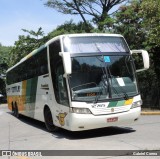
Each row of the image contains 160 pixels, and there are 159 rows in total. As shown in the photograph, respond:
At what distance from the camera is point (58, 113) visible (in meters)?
12.2

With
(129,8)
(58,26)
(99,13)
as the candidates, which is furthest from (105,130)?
(99,13)

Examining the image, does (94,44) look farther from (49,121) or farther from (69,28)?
(69,28)

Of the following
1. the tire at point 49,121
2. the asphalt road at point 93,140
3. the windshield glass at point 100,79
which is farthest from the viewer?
the tire at point 49,121

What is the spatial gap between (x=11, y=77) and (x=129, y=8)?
8824 millimetres

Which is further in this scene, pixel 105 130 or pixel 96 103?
pixel 105 130

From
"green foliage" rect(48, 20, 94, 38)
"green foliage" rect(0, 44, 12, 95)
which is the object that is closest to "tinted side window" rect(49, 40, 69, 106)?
"green foliage" rect(48, 20, 94, 38)

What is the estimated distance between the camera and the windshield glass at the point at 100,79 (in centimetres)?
1110

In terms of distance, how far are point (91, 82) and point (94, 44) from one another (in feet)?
4.50

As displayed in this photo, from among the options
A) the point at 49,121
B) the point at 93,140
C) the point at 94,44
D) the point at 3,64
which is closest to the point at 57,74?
the point at 94,44

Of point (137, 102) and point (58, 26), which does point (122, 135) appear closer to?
point (137, 102)

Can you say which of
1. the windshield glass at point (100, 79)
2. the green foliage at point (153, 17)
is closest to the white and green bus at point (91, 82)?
the windshield glass at point (100, 79)

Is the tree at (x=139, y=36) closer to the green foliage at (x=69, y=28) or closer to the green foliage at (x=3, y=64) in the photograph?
the green foliage at (x=69, y=28)

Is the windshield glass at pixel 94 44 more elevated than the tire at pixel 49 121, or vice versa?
the windshield glass at pixel 94 44

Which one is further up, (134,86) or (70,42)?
(70,42)
